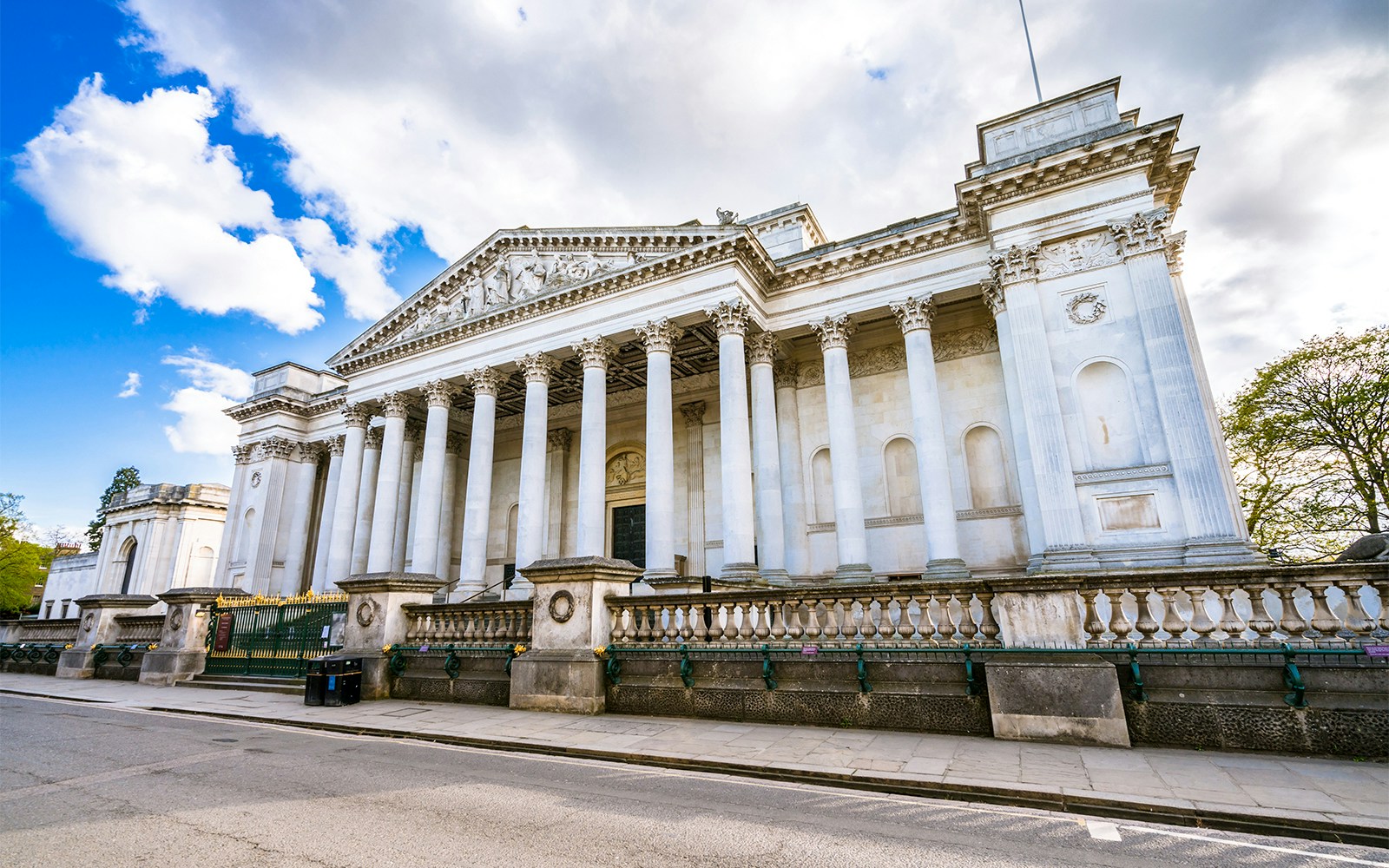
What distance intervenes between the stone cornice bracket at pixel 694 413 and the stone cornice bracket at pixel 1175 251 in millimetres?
16157

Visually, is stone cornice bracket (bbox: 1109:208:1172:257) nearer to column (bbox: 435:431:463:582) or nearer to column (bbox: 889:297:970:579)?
column (bbox: 889:297:970:579)

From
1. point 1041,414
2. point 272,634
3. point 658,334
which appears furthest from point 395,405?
point 1041,414

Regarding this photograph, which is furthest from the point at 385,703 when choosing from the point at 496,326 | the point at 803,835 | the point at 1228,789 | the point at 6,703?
the point at 496,326

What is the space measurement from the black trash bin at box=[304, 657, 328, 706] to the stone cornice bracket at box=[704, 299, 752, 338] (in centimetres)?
1321

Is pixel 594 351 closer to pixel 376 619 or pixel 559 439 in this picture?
pixel 559 439

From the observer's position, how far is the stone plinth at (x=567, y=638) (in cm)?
1054

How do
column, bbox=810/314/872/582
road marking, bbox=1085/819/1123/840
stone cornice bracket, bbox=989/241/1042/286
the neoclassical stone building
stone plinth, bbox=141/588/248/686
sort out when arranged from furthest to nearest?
column, bbox=810/314/872/582, stone cornice bracket, bbox=989/241/1042/286, stone plinth, bbox=141/588/248/686, the neoclassical stone building, road marking, bbox=1085/819/1123/840

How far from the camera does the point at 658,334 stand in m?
20.7

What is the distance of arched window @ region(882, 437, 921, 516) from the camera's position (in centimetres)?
2114

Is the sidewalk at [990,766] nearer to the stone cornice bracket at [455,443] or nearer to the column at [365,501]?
the column at [365,501]

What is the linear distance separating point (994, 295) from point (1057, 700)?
13605mm

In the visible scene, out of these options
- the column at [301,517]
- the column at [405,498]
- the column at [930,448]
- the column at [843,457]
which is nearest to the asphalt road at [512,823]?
the column at [843,457]

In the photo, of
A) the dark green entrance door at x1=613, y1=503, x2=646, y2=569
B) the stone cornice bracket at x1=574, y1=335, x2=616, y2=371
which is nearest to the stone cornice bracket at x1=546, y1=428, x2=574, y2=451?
the dark green entrance door at x1=613, y1=503, x2=646, y2=569

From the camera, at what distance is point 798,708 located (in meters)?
9.13
